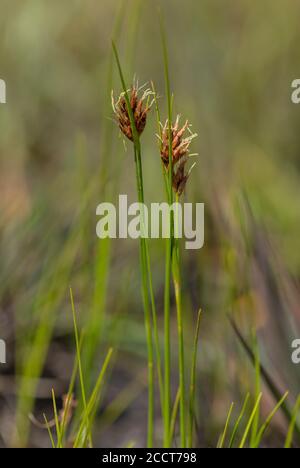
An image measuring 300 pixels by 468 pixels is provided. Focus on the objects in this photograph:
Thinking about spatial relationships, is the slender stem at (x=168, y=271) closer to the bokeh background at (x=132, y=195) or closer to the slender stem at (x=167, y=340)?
the slender stem at (x=167, y=340)

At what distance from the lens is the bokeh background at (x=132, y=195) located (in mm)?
1226

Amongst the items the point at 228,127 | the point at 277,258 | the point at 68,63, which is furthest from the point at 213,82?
the point at 277,258

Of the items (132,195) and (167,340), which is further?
(132,195)

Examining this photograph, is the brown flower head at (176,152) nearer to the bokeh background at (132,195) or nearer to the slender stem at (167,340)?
the slender stem at (167,340)

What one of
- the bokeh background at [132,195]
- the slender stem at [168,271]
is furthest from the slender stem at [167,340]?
the bokeh background at [132,195]

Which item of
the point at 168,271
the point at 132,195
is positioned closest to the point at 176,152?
the point at 168,271

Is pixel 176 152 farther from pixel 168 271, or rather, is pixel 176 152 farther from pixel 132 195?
pixel 132 195

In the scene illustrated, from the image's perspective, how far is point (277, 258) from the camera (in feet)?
4.04

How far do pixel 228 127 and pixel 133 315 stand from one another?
468 millimetres

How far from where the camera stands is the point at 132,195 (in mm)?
1677

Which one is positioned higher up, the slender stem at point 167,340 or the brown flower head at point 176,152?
the brown flower head at point 176,152

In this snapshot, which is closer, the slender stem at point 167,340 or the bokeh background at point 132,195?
the slender stem at point 167,340

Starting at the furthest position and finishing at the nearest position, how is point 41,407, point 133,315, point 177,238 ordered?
1. point 133,315
2. point 41,407
3. point 177,238

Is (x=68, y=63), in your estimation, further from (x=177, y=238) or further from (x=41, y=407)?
(x=177, y=238)
